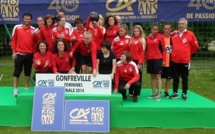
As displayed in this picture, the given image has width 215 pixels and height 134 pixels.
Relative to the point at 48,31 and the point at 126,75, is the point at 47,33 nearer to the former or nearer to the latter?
the point at 48,31

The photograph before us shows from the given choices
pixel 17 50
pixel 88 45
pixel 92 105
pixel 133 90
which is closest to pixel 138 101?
pixel 133 90

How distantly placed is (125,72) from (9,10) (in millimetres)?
4301

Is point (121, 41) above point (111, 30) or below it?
below

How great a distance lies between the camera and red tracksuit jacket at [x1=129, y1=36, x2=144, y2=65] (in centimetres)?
624

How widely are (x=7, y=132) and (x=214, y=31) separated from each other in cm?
1247

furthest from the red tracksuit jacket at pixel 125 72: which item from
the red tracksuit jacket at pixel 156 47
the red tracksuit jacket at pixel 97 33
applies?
the red tracksuit jacket at pixel 97 33

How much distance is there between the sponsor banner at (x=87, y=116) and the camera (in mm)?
5312

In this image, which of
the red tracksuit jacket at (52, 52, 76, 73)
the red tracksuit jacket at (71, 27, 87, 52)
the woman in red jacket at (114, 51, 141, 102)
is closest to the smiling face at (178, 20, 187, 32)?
the woman in red jacket at (114, 51, 141, 102)

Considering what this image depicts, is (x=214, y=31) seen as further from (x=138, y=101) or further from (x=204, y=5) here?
(x=138, y=101)

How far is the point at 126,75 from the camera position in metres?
6.05

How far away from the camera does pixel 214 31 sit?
15.5 metres

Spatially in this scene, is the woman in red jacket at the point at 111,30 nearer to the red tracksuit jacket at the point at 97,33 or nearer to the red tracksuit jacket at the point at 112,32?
the red tracksuit jacket at the point at 112,32

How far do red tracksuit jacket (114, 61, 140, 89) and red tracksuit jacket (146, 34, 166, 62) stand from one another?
0.54m

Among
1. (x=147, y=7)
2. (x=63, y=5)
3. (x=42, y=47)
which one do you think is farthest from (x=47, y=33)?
(x=147, y=7)
